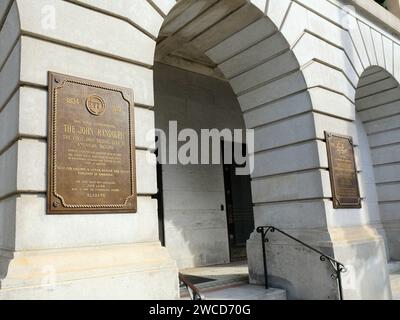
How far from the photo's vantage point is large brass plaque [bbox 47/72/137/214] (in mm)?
4172

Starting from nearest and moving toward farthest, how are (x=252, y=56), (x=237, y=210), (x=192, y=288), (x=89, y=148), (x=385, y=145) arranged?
(x=89, y=148)
(x=192, y=288)
(x=252, y=56)
(x=237, y=210)
(x=385, y=145)

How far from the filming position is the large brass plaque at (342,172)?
7.28 m

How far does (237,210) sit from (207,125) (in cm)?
249

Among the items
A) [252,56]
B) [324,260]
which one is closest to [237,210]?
[324,260]

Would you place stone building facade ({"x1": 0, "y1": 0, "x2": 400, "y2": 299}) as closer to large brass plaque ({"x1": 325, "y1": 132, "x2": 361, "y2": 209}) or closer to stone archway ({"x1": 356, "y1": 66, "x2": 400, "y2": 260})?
stone archway ({"x1": 356, "y1": 66, "x2": 400, "y2": 260})

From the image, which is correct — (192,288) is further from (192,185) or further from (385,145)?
(385,145)

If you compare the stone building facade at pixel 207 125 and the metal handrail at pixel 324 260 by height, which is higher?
the stone building facade at pixel 207 125

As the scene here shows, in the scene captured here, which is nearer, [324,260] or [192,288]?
[192,288]

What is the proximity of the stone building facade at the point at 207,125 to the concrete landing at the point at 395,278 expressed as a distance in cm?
A: 70

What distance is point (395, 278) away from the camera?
9.87 meters

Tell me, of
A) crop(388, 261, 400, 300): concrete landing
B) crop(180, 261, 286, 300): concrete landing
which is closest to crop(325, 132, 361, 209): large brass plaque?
crop(180, 261, 286, 300): concrete landing

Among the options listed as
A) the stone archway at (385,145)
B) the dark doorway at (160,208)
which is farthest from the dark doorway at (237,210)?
the stone archway at (385,145)

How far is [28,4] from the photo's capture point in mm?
4293

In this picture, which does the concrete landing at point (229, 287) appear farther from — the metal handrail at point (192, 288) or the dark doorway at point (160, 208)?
the metal handrail at point (192, 288)
